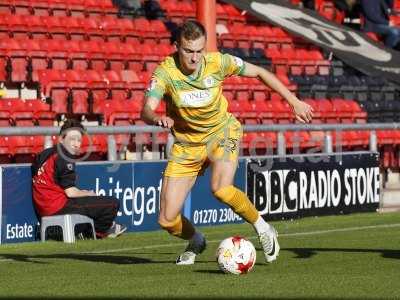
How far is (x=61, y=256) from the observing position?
1131 cm

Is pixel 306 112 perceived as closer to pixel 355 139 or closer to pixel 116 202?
pixel 116 202

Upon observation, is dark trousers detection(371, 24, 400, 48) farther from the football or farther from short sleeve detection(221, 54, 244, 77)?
the football

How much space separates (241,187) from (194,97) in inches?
272

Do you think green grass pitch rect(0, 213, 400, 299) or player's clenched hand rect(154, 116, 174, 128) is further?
player's clenched hand rect(154, 116, 174, 128)

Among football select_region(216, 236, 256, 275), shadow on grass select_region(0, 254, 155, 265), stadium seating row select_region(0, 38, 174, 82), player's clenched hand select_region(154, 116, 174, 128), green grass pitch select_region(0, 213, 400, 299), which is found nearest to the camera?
green grass pitch select_region(0, 213, 400, 299)

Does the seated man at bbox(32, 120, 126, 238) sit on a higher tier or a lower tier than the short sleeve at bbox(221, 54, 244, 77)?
lower

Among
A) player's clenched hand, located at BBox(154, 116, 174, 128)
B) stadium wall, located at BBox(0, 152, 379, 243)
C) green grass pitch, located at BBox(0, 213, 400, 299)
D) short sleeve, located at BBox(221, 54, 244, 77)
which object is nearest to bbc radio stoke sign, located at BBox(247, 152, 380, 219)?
stadium wall, located at BBox(0, 152, 379, 243)

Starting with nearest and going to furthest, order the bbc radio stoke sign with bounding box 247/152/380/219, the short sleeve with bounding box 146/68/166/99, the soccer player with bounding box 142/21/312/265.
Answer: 1. the short sleeve with bounding box 146/68/166/99
2. the soccer player with bounding box 142/21/312/265
3. the bbc radio stoke sign with bounding box 247/152/380/219

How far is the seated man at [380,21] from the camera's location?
28750 mm

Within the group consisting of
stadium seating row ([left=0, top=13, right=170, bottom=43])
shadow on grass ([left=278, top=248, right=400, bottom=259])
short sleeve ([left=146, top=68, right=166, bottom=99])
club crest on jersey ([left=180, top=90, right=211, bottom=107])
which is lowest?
shadow on grass ([left=278, top=248, right=400, bottom=259])

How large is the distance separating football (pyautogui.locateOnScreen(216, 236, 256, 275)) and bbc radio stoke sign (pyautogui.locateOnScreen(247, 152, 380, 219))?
718 cm

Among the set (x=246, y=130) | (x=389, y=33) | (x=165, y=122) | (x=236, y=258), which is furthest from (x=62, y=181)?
(x=389, y=33)

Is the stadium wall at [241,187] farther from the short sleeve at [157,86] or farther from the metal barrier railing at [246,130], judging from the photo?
the short sleeve at [157,86]

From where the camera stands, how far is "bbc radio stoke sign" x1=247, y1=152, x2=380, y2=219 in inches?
656
